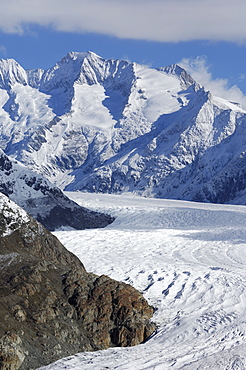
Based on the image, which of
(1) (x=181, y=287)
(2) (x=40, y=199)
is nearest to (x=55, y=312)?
(1) (x=181, y=287)

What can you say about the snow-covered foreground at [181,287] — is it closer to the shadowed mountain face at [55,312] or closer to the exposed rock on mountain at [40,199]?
the shadowed mountain face at [55,312]

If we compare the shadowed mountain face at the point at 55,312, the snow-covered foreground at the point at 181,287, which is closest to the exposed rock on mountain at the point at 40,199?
the snow-covered foreground at the point at 181,287

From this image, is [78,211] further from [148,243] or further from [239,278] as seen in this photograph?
[239,278]

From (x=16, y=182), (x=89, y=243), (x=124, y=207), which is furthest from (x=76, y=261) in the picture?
(x=124, y=207)

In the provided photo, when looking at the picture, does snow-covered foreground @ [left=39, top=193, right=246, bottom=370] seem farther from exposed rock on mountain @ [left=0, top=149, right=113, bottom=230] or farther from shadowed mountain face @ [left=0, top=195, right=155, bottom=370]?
exposed rock on mountain @ [left=0, top=149, right=113, bottom=230]

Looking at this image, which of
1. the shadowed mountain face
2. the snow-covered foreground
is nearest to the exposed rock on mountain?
the snow-covered foreground

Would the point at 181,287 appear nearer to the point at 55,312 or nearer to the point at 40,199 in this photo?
the point at 55,312
